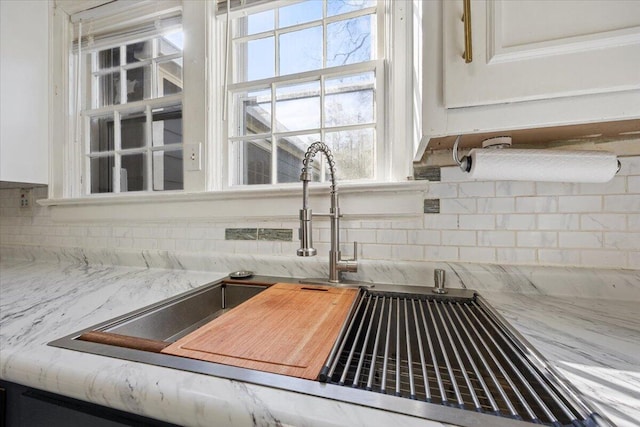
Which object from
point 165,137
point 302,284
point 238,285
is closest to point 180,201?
point 165,137

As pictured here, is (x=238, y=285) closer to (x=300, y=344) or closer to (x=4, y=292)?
(x=300, y=344)

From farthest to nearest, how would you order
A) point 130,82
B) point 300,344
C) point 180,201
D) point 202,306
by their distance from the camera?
1. point 130,82
2. point 180,201
3. point 202,306
4. point 300,344

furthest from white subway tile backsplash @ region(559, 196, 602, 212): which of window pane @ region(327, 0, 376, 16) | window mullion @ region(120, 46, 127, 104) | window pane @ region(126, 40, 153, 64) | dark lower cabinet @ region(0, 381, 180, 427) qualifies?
window mullion @ region(120, 46, 127, 104)

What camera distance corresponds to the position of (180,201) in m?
1.41

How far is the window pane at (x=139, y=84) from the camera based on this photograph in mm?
1651

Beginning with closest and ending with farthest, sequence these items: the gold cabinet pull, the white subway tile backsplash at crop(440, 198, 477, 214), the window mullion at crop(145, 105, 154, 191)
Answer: the gold cabinet pull, the white subway tile backsplash at crop(440, 198, 477, 214), the window mullion at crop(145, 105, 154, 191)

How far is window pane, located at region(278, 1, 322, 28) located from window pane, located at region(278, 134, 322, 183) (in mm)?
566

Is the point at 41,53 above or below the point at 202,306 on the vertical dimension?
above

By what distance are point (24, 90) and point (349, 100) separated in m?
1.78

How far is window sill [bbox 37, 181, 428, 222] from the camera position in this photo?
1117 millimetres

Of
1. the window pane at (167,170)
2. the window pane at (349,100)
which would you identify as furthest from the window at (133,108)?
the window pane at (349,100)

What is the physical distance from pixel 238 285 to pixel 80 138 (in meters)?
1.50

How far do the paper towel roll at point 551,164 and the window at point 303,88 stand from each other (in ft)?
1.57

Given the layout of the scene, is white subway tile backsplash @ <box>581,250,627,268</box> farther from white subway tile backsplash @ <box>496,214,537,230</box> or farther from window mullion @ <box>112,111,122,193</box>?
window mullion @ <box>112,111,122,193</box>
